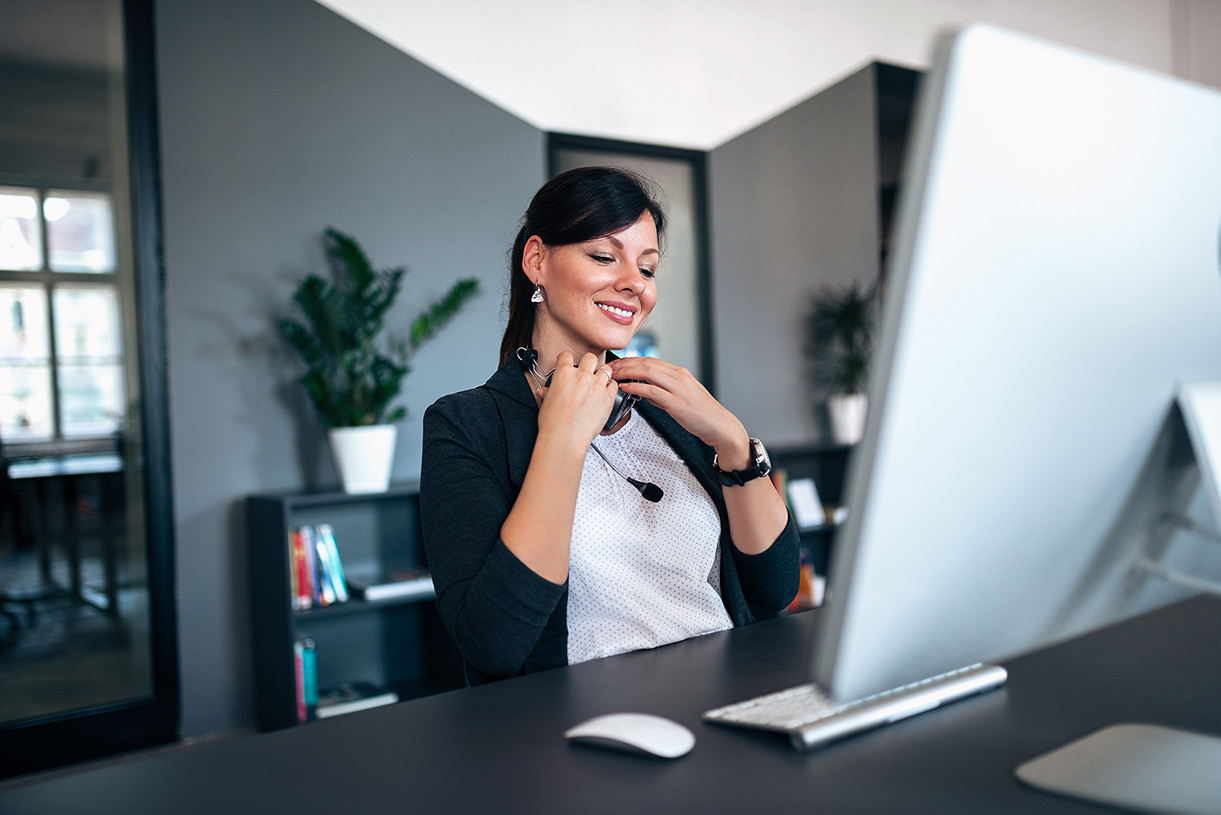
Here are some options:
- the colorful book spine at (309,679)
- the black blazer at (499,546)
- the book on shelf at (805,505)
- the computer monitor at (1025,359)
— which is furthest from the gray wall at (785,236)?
the computer monitor at (1025,359)

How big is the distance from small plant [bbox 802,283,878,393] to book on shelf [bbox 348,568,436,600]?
2488 mm

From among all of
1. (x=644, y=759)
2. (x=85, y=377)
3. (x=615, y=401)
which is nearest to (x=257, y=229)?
(x=85, y=377)

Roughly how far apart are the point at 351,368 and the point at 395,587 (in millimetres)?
807

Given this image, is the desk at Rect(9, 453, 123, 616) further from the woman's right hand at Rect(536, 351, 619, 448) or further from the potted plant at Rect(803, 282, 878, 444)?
the potted plant at Rect(803, 282, 878, 444)

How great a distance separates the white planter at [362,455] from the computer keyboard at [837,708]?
2.48 metres

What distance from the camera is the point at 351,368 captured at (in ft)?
10.3

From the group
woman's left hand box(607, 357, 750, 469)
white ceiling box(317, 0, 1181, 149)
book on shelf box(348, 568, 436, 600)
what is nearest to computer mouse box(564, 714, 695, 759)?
woman's left hand box(607, 357, 750, 469)

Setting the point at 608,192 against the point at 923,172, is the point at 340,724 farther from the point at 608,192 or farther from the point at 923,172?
the point at 608,192

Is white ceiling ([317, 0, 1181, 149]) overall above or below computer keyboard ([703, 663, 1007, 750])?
above

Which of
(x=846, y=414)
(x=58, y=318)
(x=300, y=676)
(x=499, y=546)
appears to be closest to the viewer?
(x=499, y=546)

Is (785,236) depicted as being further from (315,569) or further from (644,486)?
(644,486)

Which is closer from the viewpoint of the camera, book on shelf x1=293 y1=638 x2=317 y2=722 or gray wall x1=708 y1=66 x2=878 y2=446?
book on shelf x1=293 y1=638 x2=317 y2=722

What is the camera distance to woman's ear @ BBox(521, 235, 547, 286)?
1586mm

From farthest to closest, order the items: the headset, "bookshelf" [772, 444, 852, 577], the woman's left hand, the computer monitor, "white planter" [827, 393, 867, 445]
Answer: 1. "white planter" [827, 393, 867, 445]
2. "bookshelf" [772, 444, 852, 577]
3. the headset
4. the woman's left hand
5. the computer monitor
